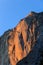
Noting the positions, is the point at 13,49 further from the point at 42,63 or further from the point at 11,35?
the point at 42,63

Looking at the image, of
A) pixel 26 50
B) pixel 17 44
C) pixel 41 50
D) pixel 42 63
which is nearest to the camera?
pixel 42 63

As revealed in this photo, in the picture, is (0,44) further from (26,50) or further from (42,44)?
(42,44)

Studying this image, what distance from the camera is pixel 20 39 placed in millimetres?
55906

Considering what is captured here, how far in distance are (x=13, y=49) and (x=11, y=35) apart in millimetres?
3166

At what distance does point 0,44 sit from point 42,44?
36761 millimetres

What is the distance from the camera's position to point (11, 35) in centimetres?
6066

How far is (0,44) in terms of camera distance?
2525 inches

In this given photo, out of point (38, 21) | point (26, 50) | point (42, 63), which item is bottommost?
point (42, 63)

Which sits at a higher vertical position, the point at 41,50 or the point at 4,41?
the point at 4,41

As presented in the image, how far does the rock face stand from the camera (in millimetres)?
51553

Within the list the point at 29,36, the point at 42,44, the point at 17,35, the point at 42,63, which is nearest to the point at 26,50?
the point at 29,36

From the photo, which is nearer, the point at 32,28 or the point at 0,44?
the point at 32,28

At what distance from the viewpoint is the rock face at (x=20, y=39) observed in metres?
51.6

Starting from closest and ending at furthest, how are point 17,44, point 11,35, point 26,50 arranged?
point 26,50
point 17,44
point 11,35
